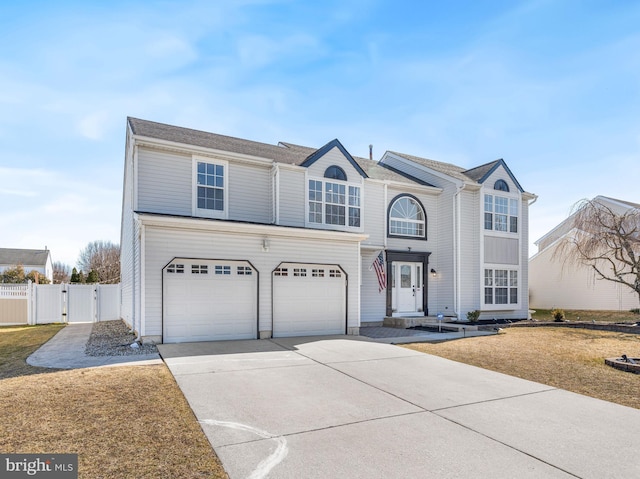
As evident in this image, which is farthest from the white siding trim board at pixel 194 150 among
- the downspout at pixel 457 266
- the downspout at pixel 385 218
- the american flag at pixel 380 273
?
the downspout at pixel 457 266

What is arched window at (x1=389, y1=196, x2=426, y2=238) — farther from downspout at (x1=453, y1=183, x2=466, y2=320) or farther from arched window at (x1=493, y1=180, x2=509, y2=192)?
arched window at (x1=493, y1=180, x2=509, y2=192)

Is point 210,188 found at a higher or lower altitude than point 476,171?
lower

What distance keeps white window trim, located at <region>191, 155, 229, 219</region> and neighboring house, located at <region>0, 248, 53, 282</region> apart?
1858 inches

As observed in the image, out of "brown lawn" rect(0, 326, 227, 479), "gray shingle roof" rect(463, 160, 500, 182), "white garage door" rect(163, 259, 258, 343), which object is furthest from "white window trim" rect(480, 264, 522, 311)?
"brown lawn" rect(0, 326, 227, 479)

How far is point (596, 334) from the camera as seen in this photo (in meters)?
13.1

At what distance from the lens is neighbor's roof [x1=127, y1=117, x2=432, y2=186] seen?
40.8 feet

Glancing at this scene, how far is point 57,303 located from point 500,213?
19.9m

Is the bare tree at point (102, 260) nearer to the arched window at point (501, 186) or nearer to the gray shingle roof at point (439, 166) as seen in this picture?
the gray shingle roof at point (439, 166)

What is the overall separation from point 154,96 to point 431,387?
9961 mm

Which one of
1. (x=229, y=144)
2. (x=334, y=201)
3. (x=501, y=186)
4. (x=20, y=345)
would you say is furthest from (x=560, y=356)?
(x=20, y=345)

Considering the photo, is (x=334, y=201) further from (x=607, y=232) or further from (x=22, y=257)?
(x=22, y=257)

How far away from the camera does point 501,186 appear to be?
55.8ft

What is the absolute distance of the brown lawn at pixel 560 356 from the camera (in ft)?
21.4

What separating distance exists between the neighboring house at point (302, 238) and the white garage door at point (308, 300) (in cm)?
3
